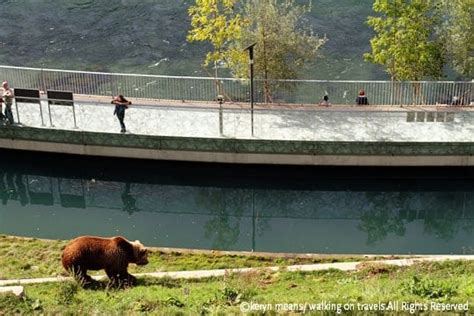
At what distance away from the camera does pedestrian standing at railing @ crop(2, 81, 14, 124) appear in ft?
72.9

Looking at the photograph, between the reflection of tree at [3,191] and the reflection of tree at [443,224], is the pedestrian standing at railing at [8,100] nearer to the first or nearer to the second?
the reflection of tree at [3,191]

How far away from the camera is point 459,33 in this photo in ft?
82.0

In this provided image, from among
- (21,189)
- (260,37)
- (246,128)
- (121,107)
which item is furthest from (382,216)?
(21,189)

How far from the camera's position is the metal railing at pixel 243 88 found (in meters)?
24.0

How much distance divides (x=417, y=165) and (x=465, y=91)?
3700 mm

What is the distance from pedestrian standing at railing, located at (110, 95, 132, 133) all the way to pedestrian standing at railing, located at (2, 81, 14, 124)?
342cm

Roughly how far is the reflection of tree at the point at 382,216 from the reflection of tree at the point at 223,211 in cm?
368

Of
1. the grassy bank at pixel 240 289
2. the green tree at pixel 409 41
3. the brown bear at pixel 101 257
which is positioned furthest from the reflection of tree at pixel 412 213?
the brown bear at pixel 101 257

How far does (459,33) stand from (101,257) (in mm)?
16630

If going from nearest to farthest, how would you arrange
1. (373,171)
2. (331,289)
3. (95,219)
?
1. (331,289)
2. (95,219)
3. (373,171)

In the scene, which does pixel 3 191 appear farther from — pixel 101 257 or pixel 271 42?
pixel 271 42

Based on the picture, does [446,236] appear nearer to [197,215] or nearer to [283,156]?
[283,156]

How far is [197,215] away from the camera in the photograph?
21.0m

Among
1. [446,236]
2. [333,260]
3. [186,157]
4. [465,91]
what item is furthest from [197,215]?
[465,91]
